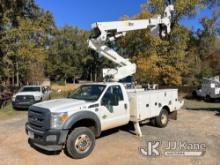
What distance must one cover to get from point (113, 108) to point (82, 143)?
1536mm

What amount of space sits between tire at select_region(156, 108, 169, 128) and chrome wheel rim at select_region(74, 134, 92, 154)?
152 inches

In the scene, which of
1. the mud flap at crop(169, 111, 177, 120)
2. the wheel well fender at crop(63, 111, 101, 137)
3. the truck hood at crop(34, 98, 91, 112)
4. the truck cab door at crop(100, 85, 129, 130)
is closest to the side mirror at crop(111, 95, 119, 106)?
the truck cab door at crop(100, 85, 129, 130)

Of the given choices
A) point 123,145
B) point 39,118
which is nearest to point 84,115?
point 39,118

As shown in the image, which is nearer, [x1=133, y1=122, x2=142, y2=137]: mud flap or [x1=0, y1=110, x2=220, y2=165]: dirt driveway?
[x1=0, y1=110, x2=220, y2=165]: dirt driveway

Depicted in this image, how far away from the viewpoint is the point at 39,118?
7.10 m

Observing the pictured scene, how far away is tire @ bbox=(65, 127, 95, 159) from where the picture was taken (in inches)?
273

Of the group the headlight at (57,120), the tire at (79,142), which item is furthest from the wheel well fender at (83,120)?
the tire at (79,142)

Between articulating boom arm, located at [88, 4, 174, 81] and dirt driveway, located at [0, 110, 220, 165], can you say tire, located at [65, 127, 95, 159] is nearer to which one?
dirt driveway, located at [0, 110, 220, 165]

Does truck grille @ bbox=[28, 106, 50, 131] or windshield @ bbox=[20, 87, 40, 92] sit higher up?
windshield @ bbox=[20, 87, 40, 92]

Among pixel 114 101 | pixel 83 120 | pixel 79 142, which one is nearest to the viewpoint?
pixel 79 142

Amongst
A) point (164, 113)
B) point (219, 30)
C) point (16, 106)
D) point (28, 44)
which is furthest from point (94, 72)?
point (164, 113)

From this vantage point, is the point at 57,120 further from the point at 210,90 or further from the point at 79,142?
the point at 210,90

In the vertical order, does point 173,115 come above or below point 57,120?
below

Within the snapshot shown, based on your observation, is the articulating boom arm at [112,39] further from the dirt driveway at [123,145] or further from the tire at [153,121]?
the dirt driveway at [123,145]
